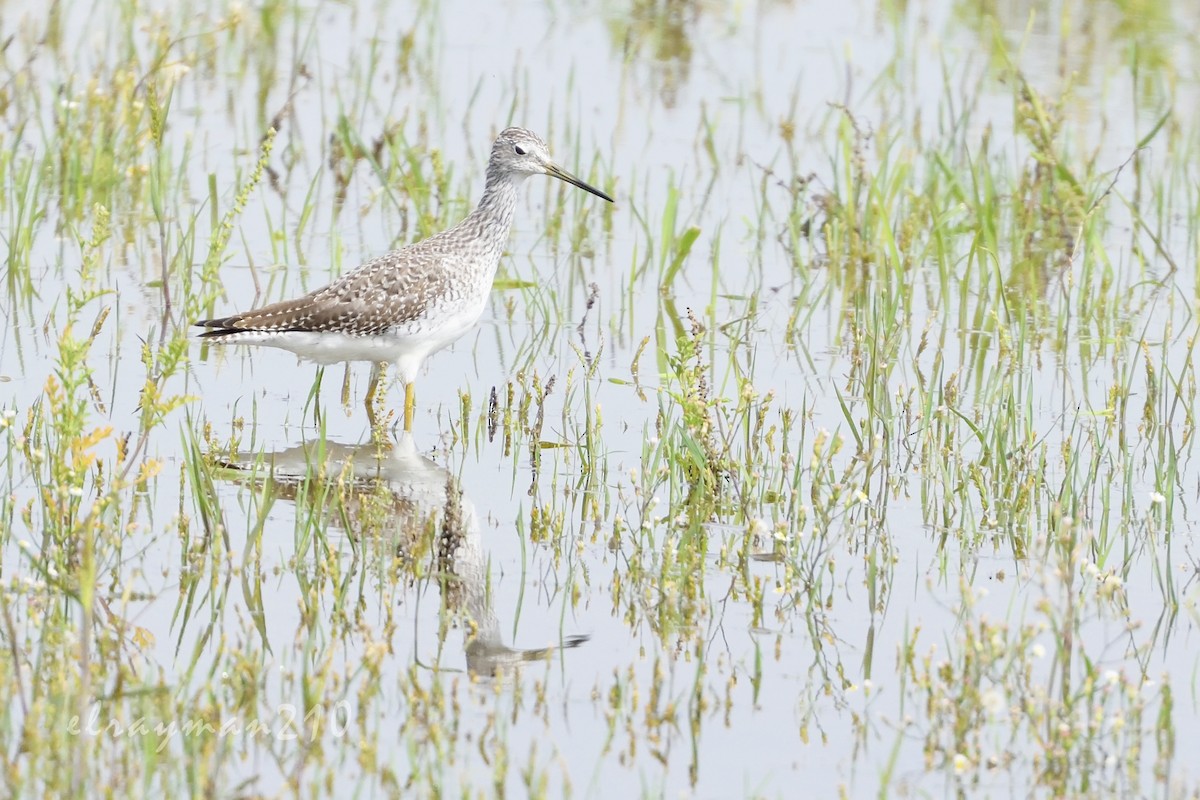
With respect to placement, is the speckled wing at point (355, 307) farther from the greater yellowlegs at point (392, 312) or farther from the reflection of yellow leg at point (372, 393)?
the reflection of yellow leg at point (372, 393)

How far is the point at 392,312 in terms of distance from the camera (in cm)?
859

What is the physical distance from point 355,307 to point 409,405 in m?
0.52

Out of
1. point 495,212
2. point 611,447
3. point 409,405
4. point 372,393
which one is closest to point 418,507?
point 611,447

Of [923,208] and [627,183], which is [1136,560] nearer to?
[923,208]

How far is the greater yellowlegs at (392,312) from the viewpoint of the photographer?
27.7 feet

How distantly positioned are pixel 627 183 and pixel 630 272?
1.72 metres

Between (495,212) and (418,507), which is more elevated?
(495,212)

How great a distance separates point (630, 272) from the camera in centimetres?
1063

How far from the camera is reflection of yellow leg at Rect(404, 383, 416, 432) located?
8.63 metres

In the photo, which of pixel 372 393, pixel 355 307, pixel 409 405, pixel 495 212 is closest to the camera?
pixel 355 307

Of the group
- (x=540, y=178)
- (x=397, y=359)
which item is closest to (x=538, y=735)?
(x=397, y=359)

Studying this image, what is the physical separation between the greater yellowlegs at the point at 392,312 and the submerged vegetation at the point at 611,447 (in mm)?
340

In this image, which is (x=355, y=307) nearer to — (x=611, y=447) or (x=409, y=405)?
(x=409, y=405)

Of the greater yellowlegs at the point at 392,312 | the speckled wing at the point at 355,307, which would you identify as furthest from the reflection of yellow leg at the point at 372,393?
the speckled wing at the point at 355,307
